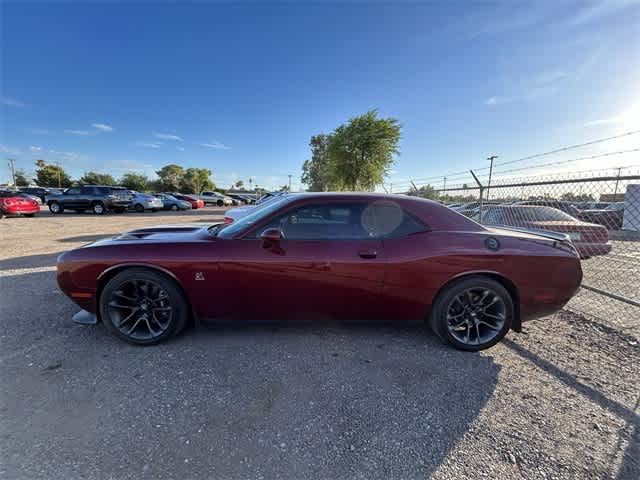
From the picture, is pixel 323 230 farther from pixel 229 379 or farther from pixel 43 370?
pixel 43 370

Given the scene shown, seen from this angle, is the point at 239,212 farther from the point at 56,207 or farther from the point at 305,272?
the point at 56,207

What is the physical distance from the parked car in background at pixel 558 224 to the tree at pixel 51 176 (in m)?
86.2

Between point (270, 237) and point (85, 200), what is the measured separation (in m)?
A: 19.0

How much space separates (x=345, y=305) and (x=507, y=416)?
1.41 m

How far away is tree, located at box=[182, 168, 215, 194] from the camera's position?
62.1m

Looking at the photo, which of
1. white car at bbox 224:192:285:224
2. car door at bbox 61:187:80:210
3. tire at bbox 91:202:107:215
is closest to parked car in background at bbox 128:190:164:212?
tire at bbox 91:202:107:215

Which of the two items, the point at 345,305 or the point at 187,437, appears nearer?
the point at 187,437

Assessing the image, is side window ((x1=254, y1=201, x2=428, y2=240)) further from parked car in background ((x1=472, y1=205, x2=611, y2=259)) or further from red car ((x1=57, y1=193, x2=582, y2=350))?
parked car in background ((x1=472, y1=205, x2=611, y2=259))

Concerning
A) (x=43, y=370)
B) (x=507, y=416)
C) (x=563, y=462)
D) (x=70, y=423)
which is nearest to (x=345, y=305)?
(x=507, y=416)

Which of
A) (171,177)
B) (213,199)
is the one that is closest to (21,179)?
(171,177)

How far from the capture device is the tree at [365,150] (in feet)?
65.5

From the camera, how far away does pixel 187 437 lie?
1.68 m

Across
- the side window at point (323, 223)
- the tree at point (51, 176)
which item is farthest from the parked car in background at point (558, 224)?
the tree at point (51, 176)

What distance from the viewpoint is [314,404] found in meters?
1.94
